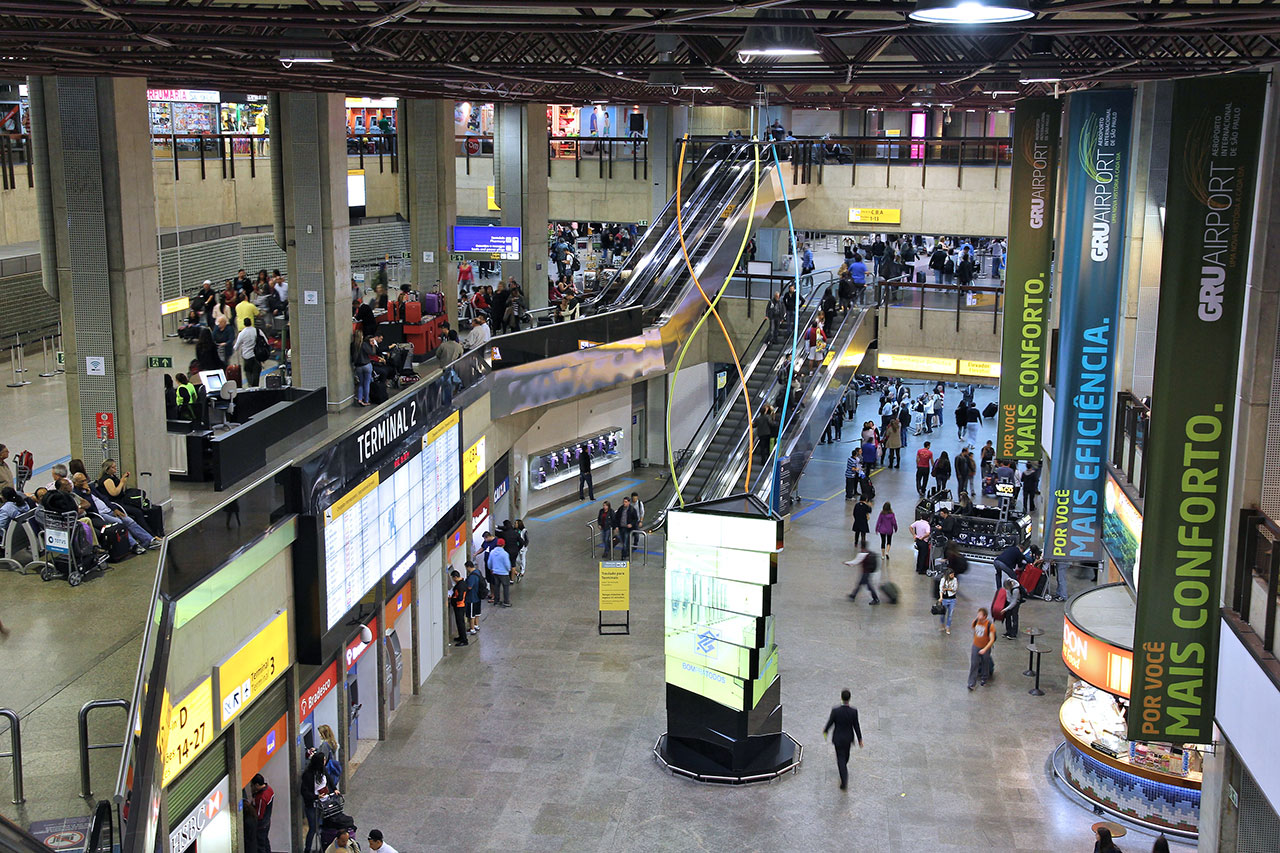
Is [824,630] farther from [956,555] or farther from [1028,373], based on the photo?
[1028,373]

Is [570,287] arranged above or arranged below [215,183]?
below

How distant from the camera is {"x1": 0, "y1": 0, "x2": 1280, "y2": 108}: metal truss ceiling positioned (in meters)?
10.3

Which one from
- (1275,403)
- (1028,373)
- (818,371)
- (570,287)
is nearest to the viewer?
(1275,403)

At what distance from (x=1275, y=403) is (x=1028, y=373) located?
430 inches

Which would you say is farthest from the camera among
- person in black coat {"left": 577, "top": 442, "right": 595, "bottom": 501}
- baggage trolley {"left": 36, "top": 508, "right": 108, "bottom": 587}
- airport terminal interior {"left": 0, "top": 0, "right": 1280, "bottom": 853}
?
person in black coat {"left": 577, "top": 442, "right": 595, "bottom": 501}

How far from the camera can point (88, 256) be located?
666 inches

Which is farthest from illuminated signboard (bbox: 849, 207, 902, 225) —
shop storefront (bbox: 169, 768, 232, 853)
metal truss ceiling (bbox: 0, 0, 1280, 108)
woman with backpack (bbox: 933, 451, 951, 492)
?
shop storefront (bbox: 169, 768, 232, 853)

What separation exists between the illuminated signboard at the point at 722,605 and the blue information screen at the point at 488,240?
1718cm

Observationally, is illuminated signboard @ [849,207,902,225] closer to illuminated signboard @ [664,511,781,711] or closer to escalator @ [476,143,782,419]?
escalator @ [476,143,782,419]

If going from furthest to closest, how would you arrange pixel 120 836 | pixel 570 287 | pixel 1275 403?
1. pixel 570 287
2. pixel 1275 403
3. pixel 120 836

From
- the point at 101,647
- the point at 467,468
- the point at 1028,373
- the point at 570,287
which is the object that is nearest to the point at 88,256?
the point at 101,647

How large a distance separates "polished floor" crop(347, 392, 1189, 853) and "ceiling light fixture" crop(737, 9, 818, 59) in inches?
380

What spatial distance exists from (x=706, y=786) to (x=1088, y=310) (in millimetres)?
8535

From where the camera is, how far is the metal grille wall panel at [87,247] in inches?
656
